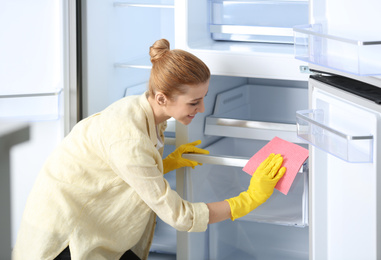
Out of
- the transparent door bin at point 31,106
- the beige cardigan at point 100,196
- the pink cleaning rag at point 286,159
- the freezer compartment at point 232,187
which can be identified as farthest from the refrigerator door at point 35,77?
the pink cleaning rag at point 286,159

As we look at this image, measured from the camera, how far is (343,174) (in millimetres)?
1318

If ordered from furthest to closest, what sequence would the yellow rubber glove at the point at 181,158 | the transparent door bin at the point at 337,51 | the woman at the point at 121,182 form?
the yellow rubber glove at the point at 181,158 → the woman at the point at 121,182 → the transparent door bin at the point at 337,51

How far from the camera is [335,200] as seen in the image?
1368 mm

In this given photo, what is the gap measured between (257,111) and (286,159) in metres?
0.64

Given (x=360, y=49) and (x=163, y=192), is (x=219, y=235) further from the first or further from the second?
(x=360, y=49)

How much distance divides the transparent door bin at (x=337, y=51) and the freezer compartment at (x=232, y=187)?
0.53 m

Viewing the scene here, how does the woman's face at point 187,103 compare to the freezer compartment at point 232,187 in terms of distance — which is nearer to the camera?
the woman's face at point 187,103

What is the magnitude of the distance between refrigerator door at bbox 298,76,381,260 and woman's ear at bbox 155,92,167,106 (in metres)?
0.41

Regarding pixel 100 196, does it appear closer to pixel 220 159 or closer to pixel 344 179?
pixel 220 159

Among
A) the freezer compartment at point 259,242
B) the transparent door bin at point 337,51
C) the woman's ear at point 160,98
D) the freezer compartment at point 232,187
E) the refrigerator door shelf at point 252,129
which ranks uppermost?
the transparent door bin at point 337,51

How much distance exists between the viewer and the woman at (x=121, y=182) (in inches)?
60.5

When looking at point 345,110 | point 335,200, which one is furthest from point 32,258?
point 345,110

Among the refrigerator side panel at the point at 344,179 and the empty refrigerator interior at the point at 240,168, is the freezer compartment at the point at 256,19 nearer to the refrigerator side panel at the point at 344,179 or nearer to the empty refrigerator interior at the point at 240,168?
the empty refrigerator interior at the point at 240,168

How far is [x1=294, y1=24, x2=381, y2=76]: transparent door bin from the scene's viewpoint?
1.10 metres
